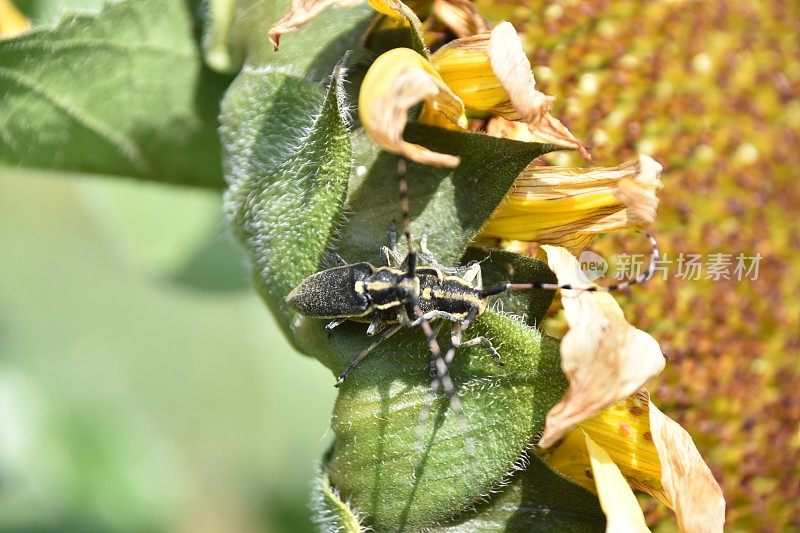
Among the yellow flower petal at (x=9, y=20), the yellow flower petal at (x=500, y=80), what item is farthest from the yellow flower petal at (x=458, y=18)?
the yellow flower petal at (x=9, y=20)

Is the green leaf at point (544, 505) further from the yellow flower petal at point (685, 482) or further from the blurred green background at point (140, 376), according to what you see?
the blurred green background at point (140, 376)

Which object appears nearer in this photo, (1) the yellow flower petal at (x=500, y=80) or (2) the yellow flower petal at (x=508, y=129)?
(1) the yellow flower petal at (x=500, y=80)

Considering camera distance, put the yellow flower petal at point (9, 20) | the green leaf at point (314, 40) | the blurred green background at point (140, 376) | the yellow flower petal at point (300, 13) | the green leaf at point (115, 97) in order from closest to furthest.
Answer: the yellow flower petal at point (300, 13), the green leaf at point (314, 40), the green leaf at point (115, 97), the yellow flower petal at point (9, 20), the blurred green background at point (140, 376)

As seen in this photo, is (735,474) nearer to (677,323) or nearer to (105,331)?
(677,323)

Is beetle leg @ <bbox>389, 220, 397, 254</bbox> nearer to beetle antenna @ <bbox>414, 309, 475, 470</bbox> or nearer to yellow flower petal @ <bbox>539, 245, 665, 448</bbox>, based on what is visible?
beetle antenna @ <bbox>414, 309, 475, 470</bbox>

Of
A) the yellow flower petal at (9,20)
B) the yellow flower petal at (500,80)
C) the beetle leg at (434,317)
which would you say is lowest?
the yellow flower petal at (9,20)

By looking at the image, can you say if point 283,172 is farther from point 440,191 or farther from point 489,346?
point 489,346

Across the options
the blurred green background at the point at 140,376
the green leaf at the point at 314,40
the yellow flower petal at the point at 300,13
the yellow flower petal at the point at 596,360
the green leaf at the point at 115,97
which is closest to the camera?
the yellow flower petal at the point at 596,360

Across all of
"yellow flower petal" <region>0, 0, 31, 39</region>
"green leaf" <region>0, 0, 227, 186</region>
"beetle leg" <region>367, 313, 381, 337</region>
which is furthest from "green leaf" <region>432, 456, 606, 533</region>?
"yellow flower petal" <region>0, 0, 31, 39</region>

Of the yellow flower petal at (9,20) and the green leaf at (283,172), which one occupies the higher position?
the green leaf at (283,172)
